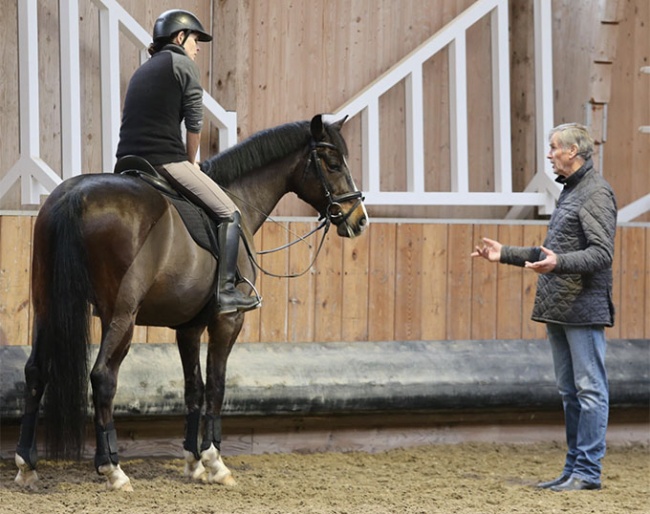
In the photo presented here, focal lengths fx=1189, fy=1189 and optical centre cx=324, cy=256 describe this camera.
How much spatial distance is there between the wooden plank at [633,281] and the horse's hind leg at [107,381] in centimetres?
384

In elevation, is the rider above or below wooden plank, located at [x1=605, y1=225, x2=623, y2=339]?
above

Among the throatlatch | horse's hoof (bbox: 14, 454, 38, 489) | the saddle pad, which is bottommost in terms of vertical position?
horse's hoof (bbox: 14, 454, 38, 489)

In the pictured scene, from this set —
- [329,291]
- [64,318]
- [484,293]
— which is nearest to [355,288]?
[329,291]

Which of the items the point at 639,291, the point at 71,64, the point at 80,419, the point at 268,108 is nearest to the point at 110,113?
the point at 71,64

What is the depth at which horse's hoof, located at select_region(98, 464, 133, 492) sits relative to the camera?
5574 millimetres

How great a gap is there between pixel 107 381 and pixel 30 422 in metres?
0.47

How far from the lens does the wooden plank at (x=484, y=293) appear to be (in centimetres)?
780

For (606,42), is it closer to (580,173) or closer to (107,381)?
(580,173)

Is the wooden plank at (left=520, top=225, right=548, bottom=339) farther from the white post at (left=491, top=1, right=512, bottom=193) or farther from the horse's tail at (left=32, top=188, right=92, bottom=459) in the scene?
the horse's tail at (left=32, top=188, right=92, bottom=459)

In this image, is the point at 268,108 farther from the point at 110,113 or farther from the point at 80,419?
the point at 80,419

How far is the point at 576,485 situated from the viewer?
19.9 feet

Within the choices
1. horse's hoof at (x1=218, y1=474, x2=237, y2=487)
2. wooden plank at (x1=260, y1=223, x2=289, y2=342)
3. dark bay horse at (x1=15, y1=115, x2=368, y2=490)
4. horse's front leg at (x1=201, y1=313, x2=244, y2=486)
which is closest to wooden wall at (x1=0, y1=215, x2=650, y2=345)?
wooden plank at (x1=260, y1=223, x2=289, y2=342)

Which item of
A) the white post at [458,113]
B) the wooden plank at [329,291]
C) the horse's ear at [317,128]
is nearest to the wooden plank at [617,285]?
the white post at [458,113]

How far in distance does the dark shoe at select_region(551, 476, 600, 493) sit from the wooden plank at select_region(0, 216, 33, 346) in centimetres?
301
